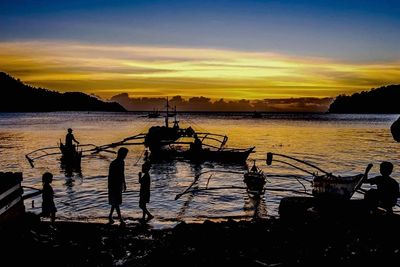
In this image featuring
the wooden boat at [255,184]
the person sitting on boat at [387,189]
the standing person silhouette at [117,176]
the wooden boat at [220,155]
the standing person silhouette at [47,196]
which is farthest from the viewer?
the wooden boat at [220,155]

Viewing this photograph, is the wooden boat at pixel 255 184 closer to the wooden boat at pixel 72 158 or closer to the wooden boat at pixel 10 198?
the wooden boat at pixel 10 198

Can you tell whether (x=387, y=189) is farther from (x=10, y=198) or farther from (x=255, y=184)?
(x=255, y=184)

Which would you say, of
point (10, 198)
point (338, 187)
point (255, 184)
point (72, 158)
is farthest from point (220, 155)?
point (10, 198)

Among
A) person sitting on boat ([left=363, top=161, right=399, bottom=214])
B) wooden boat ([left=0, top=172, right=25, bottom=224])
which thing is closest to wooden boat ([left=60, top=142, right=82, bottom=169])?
wooden boat ([left=0, top=172, right=25, bottom=224])

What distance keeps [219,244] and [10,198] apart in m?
4.76

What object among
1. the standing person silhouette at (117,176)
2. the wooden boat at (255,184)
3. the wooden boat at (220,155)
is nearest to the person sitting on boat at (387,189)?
the standing person silhouette at (117,176)

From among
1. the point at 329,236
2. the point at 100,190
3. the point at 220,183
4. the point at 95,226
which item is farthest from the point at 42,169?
the point at 329,236

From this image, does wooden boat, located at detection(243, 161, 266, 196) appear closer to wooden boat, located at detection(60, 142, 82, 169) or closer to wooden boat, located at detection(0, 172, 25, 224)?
wooden boat, located at detection(0, 172, 25, 224)

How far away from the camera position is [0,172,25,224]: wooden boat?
8.39 metres

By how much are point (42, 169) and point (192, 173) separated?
11.0 m

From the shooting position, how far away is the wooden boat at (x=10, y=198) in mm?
8387

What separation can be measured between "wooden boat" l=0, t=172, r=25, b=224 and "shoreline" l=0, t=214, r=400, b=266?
0.28m

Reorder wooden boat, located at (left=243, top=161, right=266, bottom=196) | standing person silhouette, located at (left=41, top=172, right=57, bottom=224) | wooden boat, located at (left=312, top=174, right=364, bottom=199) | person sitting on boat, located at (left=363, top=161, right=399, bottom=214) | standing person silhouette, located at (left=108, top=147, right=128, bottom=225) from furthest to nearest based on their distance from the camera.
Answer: wooden boat, located at (left=243, top=161, right=266, bottom=196)
standing person silhouette, located at (left=41, top=172, right=57, bottom=224)
wooden boat, located at (left=312, top=174, right=364, bottom=199)
standing person silhouette, located at (left=108, top=147, right=128, bottom=225)
person sitting on boat, located at (left=363, top=161, right=399, bottom=214)

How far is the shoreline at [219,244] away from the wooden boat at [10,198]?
0.92 ft
